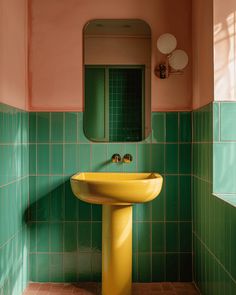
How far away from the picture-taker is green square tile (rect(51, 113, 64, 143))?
240 cm

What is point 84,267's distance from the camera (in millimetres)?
2406

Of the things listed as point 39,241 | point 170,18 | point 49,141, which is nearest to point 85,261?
point 39,241

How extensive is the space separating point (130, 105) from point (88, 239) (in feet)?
3.38

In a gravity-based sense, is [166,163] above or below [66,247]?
above

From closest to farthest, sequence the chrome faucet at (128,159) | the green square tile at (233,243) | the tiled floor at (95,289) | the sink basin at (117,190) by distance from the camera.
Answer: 1. the green square tile at (233,243)
2. the sink basin at (117,190)
3. the tiled floor at (95,289)
4. the chrome faucet at (128,159)

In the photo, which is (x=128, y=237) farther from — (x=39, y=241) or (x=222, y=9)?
(x=222, y=9)

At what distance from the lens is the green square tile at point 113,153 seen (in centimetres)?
240

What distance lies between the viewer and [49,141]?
7.88ft

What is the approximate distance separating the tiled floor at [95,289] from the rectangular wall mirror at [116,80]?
3.45ft

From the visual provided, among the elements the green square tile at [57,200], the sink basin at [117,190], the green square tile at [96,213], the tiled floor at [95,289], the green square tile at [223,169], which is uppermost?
the green square tile at [223,169]

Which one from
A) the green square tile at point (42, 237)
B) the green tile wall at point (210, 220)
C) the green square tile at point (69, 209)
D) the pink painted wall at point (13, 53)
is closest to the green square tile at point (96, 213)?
the green square tile at point (69, 209)

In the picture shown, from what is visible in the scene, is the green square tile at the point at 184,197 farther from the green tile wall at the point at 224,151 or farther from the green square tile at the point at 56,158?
the green square tile at the point at 56,158

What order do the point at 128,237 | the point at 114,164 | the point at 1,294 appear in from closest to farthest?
the point at 1,294 < the point at 128,237 < the point at 114,164

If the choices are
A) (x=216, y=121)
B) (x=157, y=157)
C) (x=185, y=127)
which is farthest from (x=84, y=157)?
(x=216, y=121)
